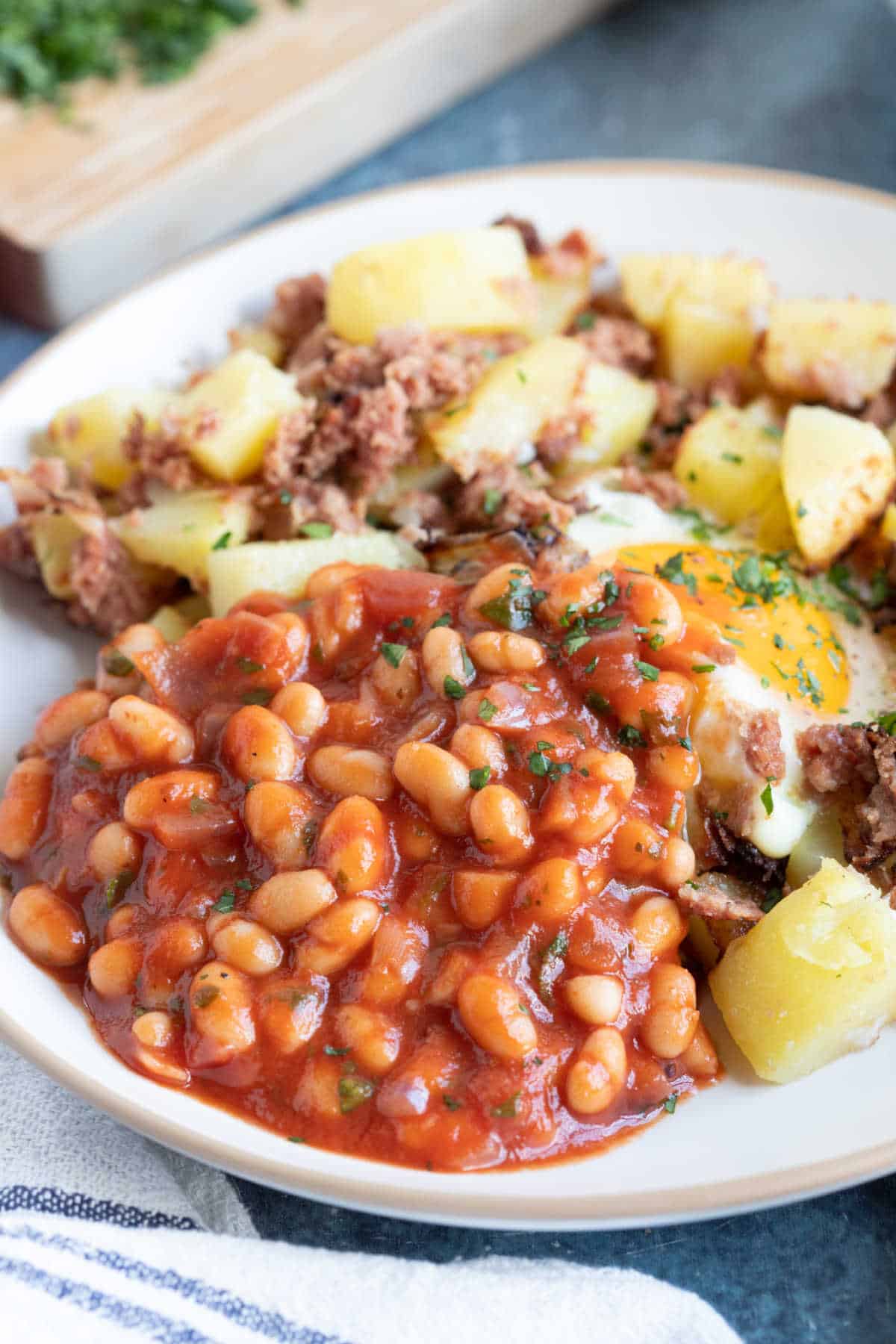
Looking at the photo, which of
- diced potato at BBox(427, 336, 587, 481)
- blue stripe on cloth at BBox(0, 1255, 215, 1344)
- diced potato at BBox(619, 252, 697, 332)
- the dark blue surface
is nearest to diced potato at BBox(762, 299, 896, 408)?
diced potato at BBox(619, 252, 697, 332)

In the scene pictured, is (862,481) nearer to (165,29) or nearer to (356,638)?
(356,638)

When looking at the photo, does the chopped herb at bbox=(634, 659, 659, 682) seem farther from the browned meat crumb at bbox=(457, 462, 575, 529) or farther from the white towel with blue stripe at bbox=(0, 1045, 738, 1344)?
the white towel with blue stripe at bbox=(0, 1045, 738, 1344)

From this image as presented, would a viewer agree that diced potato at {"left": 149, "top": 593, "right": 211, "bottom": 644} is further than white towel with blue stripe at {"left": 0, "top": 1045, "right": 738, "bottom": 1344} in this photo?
Yes

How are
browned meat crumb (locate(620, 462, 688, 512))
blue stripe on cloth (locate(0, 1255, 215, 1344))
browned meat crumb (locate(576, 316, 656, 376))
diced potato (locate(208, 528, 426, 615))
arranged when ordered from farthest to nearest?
1. browned meat crumb (locate(576, 316, 656, 376))
2. browned meat crumb (locate(620, 462, 688, 512))
3. diced potato (locate(208, 528, 426, 615))
4. blue stripe on cloth (locate(0, 1255, 215, 1344))

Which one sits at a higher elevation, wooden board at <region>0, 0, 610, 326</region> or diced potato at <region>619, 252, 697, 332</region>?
wooden board at <region>0, 0, 610, 326</region>

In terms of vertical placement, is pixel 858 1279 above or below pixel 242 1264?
below

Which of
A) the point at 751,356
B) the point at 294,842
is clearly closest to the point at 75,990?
the point at 294,842

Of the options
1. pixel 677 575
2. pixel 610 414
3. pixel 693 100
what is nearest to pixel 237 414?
pixel 610 414

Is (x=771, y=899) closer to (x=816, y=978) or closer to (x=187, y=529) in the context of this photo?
(x=816, y=978)
